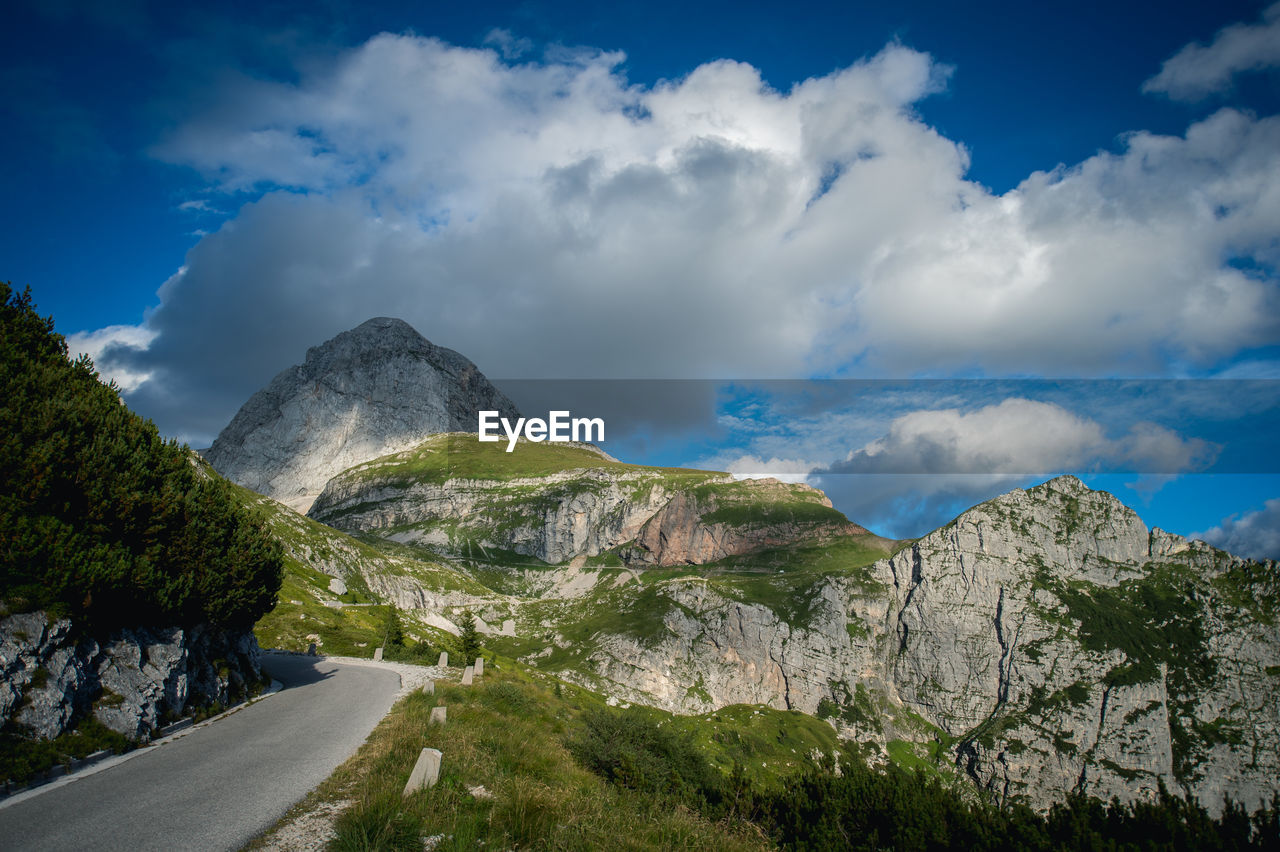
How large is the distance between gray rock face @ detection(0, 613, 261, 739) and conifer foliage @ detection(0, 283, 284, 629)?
79cm

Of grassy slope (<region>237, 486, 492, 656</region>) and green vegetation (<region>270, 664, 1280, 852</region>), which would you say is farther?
grassy slope (<region>237, 486, 492, 656</region>)

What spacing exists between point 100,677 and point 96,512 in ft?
19.1

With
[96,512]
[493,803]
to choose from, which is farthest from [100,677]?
[493,803]

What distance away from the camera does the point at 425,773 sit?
12.9 m

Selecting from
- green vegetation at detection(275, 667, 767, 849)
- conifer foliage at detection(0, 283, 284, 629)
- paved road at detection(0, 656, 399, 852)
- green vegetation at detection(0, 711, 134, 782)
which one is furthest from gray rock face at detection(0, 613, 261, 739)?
green vegetation at detection(275, 667, 767, 849)

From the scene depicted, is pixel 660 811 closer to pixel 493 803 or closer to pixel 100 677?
pixel 493 803

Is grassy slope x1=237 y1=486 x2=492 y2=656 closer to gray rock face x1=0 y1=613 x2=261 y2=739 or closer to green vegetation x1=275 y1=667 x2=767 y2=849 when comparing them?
gray rock face x1=0 y1=613 x2=261 y2=739

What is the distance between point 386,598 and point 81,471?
6493 inches

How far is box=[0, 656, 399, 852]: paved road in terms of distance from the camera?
35.1ft

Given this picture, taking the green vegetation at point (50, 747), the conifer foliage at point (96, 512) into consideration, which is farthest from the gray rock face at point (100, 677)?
the conifer foliage at point (96, 512)

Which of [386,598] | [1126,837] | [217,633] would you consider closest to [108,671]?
[217,633]

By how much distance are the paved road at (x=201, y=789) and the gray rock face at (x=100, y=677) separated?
1.59 meters

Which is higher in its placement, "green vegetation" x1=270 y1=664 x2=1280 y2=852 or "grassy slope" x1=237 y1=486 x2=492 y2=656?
"green vegetation" x1=270 y1=664 x2=1280 y2=852

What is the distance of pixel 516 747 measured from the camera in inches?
763
